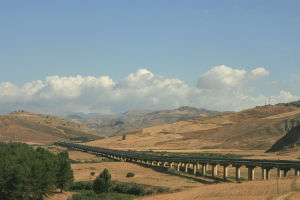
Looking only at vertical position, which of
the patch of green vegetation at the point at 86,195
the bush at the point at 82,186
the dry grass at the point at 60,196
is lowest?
the dry grass at the point at 60,196

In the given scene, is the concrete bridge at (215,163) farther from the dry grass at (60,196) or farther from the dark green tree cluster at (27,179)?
the dark green tree cluster at (27,179)

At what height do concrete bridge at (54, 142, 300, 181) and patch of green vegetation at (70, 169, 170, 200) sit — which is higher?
concrete bridge at (54, 142, 300, 181)

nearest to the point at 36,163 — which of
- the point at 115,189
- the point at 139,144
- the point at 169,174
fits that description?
the point at 115,189

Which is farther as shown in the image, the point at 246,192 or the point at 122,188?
the point at 122,188

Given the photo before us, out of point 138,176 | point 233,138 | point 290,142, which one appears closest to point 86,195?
point 138,176

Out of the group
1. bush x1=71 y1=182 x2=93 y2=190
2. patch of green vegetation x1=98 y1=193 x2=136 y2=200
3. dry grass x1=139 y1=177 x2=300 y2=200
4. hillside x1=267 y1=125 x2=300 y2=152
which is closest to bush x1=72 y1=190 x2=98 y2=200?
patch of green vegetation x1=98 y1=193 x2=136 y2=200

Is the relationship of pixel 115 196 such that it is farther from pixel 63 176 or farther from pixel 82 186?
pixel 82 186

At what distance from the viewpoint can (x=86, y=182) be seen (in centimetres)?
6106

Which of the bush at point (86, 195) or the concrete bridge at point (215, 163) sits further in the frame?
the concrete bridge at point (215, 163)

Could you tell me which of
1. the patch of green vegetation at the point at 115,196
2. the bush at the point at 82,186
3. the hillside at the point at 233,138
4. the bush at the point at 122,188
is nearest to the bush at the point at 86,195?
the patch of green vegetation at the point at 115,196

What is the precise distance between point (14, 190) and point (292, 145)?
8908 centimetres

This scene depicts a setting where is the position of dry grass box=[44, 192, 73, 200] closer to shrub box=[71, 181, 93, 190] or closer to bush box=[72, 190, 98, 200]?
bush box=[72, 190, 98, 200]

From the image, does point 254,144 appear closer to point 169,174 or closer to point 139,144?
point 139,144

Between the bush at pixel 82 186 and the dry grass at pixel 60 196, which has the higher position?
the bush at pixel 82 186
